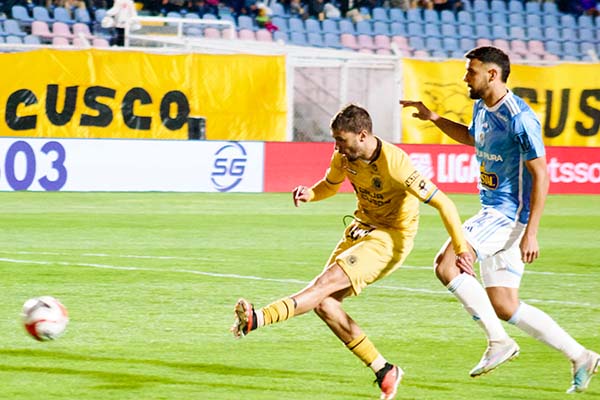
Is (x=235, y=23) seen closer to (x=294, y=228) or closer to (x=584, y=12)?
(x=584, y=12)

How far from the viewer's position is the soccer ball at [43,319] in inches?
285

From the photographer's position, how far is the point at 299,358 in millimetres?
7660

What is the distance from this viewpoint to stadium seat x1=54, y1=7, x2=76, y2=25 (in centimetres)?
2419

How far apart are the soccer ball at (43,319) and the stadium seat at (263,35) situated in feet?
63.0

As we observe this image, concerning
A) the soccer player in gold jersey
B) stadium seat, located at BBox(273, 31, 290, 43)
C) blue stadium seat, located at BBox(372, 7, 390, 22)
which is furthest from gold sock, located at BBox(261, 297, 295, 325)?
blue stadium seat, located at BBox(372, 7, 390, 22)

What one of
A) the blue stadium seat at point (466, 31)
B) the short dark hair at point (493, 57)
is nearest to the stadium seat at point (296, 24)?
the blue stadium seat at point (466, 31)

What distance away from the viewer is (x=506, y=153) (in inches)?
279

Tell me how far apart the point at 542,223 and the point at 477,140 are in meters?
10.4

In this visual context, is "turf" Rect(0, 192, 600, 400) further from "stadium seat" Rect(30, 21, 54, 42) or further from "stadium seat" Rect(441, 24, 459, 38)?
"stadium seat" Rect(441, 24, 459, 38)

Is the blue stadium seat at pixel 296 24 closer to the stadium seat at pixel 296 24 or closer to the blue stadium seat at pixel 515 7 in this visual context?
the stadium seat at pixel 296 24

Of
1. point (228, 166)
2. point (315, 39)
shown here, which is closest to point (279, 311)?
point (228, 166)

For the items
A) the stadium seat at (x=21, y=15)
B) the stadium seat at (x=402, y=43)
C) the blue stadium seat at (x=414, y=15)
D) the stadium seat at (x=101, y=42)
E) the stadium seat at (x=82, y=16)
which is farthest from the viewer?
the blue stadium seat at (x=414, y=15)

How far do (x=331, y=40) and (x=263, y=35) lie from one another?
1.83 m

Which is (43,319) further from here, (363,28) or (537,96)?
(363,28)
